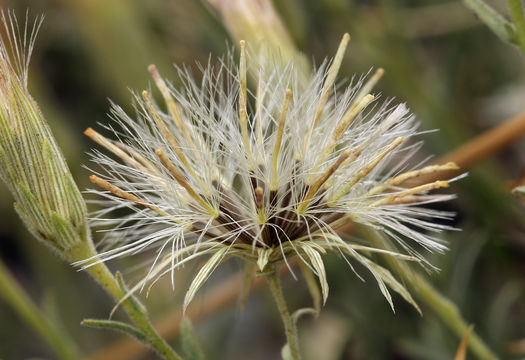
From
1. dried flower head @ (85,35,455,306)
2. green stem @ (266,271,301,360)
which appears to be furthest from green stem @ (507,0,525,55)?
green stem @ (266,271,301,360)

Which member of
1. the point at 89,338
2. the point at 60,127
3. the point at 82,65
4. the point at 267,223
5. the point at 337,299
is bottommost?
the point at 337,299

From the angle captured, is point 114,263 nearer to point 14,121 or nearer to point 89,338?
point 89,338

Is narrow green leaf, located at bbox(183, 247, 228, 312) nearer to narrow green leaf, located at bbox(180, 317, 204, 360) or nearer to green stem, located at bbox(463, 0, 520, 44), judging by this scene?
narrow green leaf, located at bbox(180, 317, 204, 360)

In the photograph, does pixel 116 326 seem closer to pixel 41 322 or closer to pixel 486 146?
pixel 41 322

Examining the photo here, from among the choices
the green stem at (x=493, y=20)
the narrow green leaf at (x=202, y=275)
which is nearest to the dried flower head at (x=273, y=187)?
the narrow green leaf at (x=202, y=275)

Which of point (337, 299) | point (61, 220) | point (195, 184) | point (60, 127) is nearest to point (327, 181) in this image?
point (195, 184)

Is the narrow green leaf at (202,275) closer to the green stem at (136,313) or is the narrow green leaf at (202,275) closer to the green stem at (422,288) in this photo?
the green stem at (136,313)

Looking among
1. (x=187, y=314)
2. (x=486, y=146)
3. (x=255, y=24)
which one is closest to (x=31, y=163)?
(x=255, y=24)
